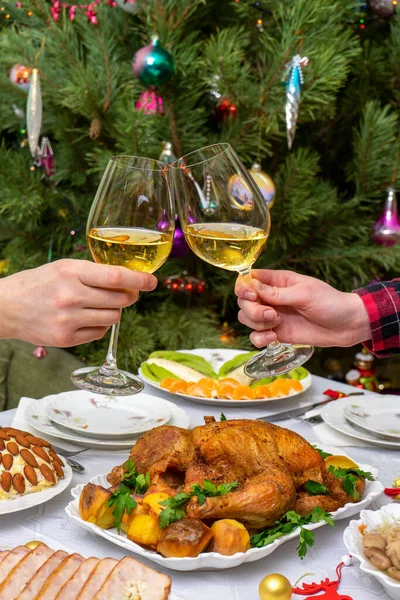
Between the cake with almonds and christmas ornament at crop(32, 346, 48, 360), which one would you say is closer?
the cake with almonds

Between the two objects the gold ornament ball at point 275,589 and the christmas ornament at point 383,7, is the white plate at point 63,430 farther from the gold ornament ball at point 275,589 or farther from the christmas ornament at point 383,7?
the christmas ornament at point 383,7

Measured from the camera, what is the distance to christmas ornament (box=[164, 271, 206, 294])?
2508mm

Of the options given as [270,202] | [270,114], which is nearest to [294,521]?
[270,202]

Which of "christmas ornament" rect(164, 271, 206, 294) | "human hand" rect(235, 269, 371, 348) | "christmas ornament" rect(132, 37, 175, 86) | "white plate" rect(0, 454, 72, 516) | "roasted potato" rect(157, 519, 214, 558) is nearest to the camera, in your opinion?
"roasted potato" rect(157, 519, 214, 558)

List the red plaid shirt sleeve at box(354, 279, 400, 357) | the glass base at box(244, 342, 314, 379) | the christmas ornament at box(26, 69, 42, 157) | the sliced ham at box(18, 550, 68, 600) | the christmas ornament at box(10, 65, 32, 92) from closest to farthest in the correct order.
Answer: the sliced ham at box(18, 550, 68, 600) → the glass base at box(244, 342, 314, 379) → the red plaid shirt sleeve at box(354, 279, 400, 357) → the christmas ornament at box(26, 69, 42, 157) → the christmas ornament at box(10, 65, 32, 92)

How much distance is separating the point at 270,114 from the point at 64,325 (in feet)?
4.69

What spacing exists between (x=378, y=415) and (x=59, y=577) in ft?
2.84

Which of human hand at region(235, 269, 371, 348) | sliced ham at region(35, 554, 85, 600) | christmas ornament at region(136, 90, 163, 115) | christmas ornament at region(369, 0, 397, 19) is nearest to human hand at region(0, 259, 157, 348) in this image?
human hand at region(235, 269, 371, 348)

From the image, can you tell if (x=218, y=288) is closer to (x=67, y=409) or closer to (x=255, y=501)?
(x=67, y=409)

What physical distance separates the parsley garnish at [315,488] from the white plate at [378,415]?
1.18 ft

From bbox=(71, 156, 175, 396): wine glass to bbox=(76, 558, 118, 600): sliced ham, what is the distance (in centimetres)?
41

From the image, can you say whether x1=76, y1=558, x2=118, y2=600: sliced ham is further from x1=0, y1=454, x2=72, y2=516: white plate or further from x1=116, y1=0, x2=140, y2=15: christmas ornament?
x1=116, y1=0, x2=140, y2=15: christmas ornament

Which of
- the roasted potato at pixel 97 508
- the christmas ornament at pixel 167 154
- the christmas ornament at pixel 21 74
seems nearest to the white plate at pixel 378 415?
the roasted potato at pixel 97 508

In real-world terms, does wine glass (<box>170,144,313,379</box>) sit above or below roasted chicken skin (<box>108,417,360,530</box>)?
above
